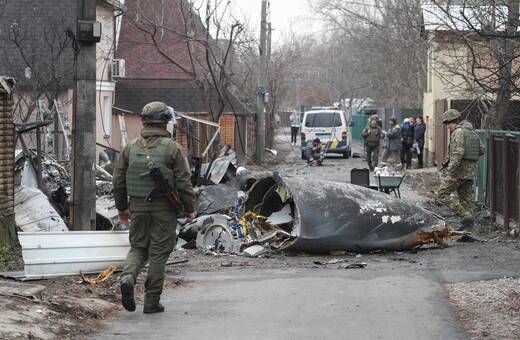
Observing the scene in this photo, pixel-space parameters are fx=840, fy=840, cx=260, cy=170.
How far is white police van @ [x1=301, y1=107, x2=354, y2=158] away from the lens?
3547cm

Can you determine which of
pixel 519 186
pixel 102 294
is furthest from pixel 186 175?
pixel 519 186

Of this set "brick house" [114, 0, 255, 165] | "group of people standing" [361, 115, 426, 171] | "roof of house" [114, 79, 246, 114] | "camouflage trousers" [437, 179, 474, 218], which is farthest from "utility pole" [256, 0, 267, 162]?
"camouflage trousers" [437, 179, 474, 218]

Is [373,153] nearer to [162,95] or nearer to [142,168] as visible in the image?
[162,95]

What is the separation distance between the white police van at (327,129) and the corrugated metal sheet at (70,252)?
27.1 m

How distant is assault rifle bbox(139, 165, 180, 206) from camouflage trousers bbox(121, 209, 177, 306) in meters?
0.16

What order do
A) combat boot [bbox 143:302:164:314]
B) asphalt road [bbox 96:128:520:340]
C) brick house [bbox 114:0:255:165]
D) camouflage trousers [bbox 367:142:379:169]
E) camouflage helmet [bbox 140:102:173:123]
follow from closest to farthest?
asphalt road [bbox 96:128:520:340] → combat boot [bbox 143:302:164:314] → camouflage helmet [bbox 140:102:173:123] → camouflage trousers [bbox 367:142:379:169] → brick house [bbox 114:0:255:165]

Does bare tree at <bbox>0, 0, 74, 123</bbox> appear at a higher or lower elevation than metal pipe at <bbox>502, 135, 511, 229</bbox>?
higher

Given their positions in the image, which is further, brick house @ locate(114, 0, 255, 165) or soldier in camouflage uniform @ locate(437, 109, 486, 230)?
brick house @ locate(114, 0, 255, 165)

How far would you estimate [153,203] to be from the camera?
700 cm

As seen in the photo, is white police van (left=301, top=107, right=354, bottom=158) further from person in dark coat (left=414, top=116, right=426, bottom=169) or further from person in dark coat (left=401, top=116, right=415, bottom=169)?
person in dark coat (left=414, top=116, right=426, bottom=169)

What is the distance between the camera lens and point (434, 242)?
11773 mm

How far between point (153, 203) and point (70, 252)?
1.79m

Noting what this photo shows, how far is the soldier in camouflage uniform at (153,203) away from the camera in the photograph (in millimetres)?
6953

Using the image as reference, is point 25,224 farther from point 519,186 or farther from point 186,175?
point 519,186
